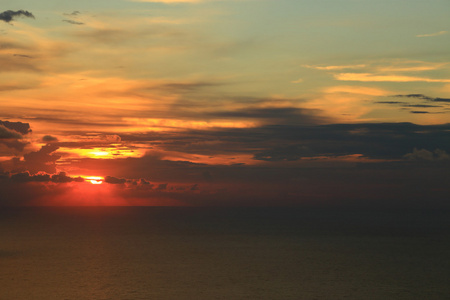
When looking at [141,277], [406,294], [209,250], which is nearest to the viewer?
[406,294]

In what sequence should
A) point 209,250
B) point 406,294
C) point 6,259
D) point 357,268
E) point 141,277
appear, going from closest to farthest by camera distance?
1. point 406,294
2. point 141,277
3. point 357,268
4. point 6,259
5. point 209,250

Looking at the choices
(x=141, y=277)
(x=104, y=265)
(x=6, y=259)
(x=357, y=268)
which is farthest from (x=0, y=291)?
(x=357, y=268)

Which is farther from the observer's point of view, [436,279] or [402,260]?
[402,260]

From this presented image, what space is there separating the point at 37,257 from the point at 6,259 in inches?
189

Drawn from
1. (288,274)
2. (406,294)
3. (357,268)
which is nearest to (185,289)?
(288,274)

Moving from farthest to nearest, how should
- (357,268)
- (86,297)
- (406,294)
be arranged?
(357,268), (406,294), (86,297)

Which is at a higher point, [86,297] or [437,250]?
[86,297]

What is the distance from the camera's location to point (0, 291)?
5022cm

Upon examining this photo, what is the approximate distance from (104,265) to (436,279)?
137ft

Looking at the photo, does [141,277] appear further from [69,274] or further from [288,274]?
[288,274]

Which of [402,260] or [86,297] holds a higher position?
[86,297]

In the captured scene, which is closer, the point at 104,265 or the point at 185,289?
the point at 185,289

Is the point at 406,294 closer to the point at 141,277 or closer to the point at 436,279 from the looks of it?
the point at 436,279

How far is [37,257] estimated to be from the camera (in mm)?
79875
